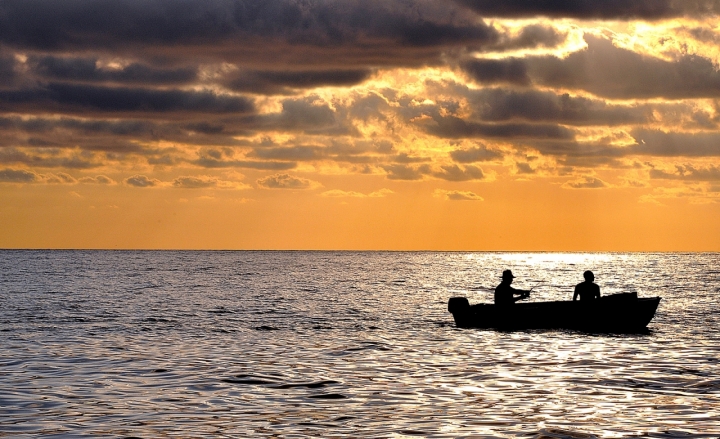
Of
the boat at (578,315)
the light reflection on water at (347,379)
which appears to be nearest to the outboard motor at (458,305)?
the boat at (578,315)

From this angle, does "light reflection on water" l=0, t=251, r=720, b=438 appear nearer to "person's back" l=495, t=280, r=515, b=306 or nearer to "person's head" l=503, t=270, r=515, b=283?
"person's back" l=495, t=280, r=515, b=306

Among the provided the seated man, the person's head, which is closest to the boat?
the seated man

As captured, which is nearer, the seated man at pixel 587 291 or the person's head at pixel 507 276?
the person's head at pixel 507 276

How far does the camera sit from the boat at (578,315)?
111ft

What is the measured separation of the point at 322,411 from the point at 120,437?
4.09 m

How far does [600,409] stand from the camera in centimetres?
1727

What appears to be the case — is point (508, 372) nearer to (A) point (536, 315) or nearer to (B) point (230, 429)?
(B) point (230, 429)

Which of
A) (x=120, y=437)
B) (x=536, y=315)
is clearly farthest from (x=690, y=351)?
(x=120, y=437)

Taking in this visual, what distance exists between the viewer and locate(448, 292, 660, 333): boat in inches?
1335

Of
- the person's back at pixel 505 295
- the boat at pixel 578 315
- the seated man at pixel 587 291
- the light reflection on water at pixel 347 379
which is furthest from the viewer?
the person's back at pixel 505 295

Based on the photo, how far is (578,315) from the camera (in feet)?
112

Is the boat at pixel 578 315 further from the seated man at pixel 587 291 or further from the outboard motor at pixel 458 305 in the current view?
the outboard motor at pixel 458 305

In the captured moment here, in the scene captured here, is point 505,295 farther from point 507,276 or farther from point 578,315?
point 578,315

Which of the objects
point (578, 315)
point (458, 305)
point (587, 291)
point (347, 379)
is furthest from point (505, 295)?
point (347, 379)
